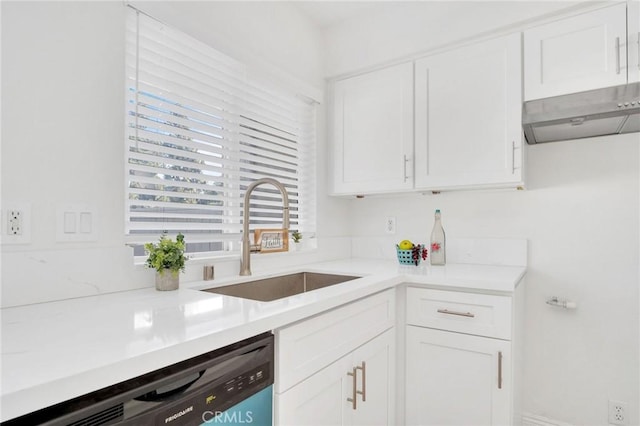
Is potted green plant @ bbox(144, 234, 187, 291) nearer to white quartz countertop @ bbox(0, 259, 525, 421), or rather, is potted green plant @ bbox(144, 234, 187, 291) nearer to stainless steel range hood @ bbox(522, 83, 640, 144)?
white quartz countertop @ bbox(0, 259, 525, 421)

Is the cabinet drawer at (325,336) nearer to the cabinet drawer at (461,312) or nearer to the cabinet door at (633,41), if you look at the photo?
the cabinet drawer at (461,312)

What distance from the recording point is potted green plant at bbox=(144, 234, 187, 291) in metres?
1.28

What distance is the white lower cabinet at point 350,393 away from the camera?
1110 mm

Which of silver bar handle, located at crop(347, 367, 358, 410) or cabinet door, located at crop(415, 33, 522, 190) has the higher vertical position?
cabinet door, located at crop(415, 33, 522, 190)

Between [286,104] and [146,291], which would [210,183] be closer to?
[146,291]

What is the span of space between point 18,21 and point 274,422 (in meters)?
1.39

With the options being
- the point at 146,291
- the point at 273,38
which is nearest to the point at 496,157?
the point at 273,38

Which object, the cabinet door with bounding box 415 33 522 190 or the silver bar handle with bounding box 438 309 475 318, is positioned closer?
the silver bar handle with bounding box 438 309 475 318

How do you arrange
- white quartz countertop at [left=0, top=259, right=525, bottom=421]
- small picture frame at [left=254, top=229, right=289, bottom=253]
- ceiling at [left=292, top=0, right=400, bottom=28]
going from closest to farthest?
white quartz countertop at [left=0, top=259, right=525, bottom=421], small picture frame at [left=254, top=229, right=289, bottom=253], ceiling at [left=292, top=0, right=400, bottom=28]

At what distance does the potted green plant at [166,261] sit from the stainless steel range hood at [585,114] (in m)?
1.65

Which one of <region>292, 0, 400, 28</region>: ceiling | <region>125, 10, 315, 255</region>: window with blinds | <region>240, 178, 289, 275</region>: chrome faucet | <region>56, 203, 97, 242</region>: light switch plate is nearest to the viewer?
<region>56, 203, 97, 242</region>: light switch plate

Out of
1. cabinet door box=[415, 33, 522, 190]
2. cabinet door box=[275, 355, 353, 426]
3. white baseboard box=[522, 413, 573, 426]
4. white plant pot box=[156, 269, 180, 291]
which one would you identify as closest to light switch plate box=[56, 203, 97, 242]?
white plant pot box=[156, 269, 180, 291]

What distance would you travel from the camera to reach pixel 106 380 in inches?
24.6

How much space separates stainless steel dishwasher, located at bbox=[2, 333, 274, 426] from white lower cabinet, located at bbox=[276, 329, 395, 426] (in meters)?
0.11
